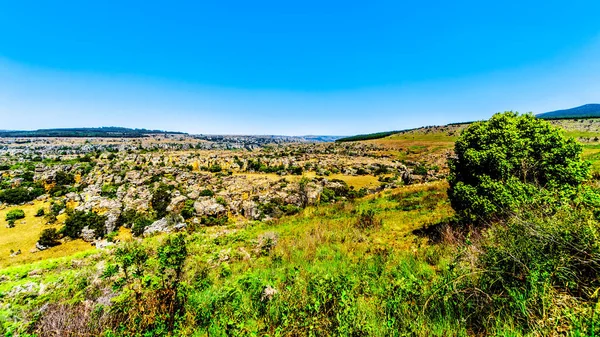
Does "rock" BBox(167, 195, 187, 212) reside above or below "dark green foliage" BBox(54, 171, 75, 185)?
below

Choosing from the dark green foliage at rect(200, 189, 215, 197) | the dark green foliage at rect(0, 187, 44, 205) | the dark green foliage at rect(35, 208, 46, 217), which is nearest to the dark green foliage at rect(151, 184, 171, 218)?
the dark green foliage at rect(200, 189, 215, 197)

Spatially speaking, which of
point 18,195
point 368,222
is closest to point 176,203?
point 368,222

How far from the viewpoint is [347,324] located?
2791 mm

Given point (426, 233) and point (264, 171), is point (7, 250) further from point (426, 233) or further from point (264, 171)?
point (264, 171)

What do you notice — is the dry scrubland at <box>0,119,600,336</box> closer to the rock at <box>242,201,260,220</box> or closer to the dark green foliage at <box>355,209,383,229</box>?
the dark green foliage at <box>355,209,383,229</box>

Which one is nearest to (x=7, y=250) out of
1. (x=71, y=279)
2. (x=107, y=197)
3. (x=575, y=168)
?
(x=107, y=197)

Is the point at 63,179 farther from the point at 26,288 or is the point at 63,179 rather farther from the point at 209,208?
the point at 26,288

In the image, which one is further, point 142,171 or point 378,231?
point 142,171

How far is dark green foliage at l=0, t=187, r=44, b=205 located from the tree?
2112 inches

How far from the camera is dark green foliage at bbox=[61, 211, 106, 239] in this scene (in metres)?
22.2

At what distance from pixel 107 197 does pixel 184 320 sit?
130 ft

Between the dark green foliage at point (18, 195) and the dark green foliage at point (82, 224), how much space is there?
1968cm

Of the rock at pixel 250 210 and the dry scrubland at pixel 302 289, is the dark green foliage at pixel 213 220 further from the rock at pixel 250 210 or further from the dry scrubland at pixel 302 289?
the dry scrubland at pixel 302 289

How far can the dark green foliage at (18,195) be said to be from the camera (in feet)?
109
